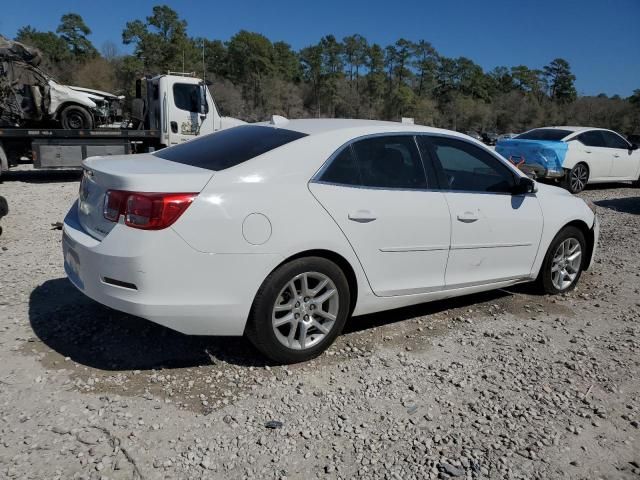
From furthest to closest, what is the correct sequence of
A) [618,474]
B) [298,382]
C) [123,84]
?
[123,84] < [298,382] < [618,474]

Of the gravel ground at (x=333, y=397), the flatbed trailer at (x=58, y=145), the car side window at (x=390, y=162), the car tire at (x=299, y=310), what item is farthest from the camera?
the flatbed trailer at (x=58, y=145)

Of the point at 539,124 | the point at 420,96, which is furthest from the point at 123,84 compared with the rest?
the point at 539,124

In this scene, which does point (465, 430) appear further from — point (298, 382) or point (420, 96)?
point (420, 96)

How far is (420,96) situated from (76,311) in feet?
361

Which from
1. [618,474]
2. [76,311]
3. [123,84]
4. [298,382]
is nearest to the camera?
[618,474]

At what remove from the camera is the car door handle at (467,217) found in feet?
13.1

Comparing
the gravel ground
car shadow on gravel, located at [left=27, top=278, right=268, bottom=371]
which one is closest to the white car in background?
the gravel ground

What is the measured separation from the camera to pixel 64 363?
3.37m

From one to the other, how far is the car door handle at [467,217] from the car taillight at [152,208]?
2066 millimetres

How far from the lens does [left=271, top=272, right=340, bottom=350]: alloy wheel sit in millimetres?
3318

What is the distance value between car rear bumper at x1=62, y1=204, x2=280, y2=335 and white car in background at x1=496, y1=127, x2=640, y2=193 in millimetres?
9882

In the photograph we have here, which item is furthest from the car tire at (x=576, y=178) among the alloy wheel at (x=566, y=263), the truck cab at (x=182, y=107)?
the truck cab at (x=182, y=107)

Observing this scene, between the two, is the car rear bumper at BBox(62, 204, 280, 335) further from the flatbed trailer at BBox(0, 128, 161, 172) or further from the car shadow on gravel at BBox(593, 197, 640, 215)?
the flatbed trailer at BBox(0, 128, 161, 172)

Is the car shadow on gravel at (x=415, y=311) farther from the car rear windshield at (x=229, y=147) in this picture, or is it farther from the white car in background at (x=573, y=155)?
the white car in background at (x=573, y=155)
